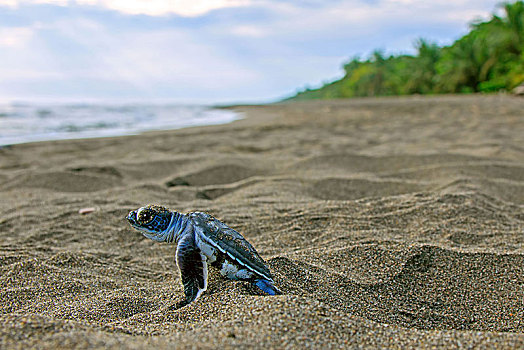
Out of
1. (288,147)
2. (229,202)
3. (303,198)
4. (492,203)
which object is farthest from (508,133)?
(229,202)

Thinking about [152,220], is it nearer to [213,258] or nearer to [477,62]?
[213,258]

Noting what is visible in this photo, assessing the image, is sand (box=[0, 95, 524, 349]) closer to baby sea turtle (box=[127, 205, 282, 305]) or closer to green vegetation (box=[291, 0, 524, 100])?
baby sea turtle (box=[127, 205, 282, 305])

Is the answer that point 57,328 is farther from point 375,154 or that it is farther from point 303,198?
point 375,154

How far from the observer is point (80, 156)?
5.14 metres

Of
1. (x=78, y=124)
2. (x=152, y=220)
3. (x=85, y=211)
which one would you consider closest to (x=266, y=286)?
(x=152, y=220)

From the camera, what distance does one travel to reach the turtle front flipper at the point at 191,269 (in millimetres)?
1479

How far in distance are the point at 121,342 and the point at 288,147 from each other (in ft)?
14.9

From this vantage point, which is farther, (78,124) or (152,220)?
(78,124)

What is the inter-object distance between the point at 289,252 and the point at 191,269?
65 cm

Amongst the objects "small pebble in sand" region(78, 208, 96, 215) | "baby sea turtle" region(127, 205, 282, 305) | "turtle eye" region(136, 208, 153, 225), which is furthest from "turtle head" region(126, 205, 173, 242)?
"small pebble in sand" region(78, 208, 96, 215)

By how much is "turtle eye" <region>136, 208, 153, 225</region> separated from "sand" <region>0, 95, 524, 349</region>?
1.03ft

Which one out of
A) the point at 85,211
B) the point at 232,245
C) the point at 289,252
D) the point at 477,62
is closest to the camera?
the point at 232,245

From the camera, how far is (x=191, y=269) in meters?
1.49

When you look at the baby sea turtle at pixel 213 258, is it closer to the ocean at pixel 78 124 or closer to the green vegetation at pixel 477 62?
the ocean at pixel 78 124
